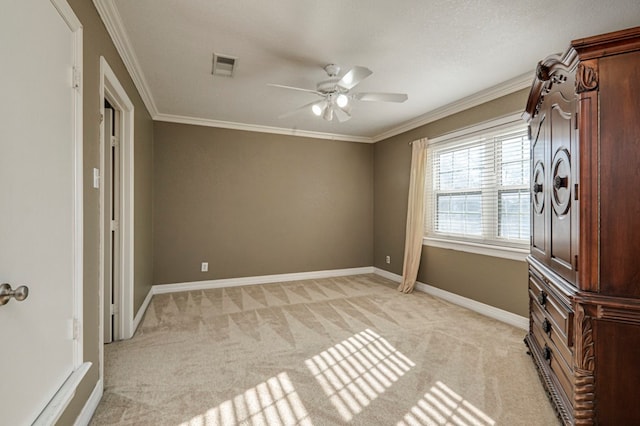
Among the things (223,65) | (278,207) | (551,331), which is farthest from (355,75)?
(278,207)

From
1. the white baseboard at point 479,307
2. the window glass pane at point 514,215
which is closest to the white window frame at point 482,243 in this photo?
the window glass pane at point 514,215

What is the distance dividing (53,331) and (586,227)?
2.56 metres

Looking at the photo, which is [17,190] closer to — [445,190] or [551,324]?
[551,324]

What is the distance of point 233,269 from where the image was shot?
4938 mm

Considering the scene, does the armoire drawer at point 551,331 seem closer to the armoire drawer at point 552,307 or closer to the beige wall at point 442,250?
the armoire drawer at point 552,307

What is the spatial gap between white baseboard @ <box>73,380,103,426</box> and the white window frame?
12.4ft

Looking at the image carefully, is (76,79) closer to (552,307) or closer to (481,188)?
(552,307)

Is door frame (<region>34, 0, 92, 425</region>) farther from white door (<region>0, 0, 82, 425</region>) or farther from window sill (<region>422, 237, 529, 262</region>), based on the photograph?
window sill (<region>422, 237, 529, 262</region>)

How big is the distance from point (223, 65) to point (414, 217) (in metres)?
3.23

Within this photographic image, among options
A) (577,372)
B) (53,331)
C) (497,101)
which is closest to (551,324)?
(577,372)

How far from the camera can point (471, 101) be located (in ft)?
12.3

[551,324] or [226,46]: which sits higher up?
[226,46]

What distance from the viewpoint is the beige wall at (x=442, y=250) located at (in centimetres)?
335

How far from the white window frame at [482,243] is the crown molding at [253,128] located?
5.56ft
